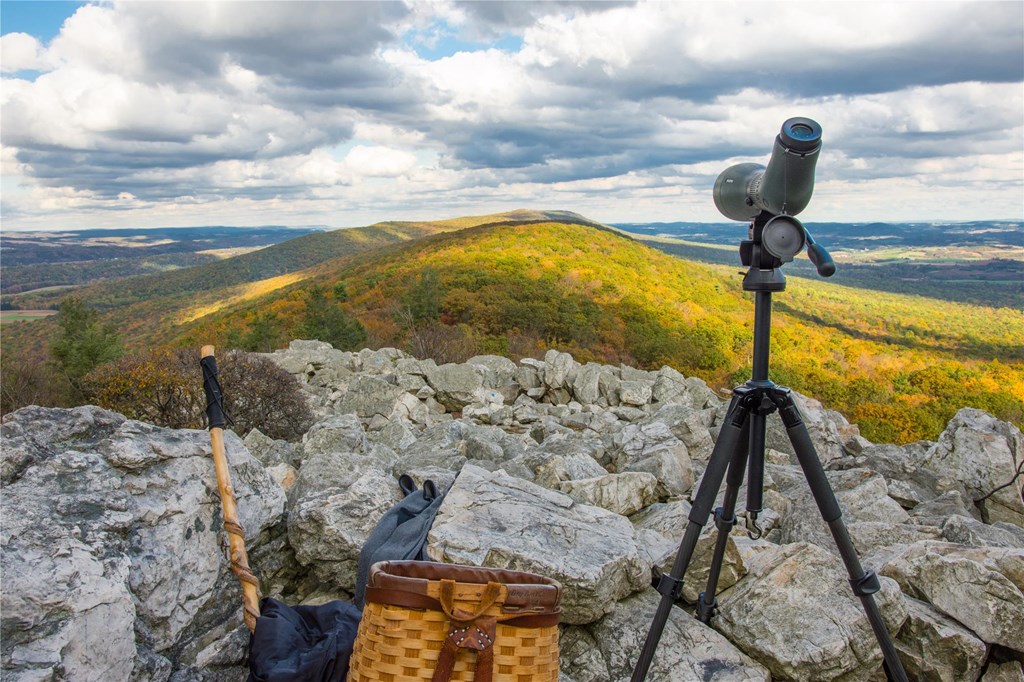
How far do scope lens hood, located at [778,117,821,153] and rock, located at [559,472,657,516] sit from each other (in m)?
3.12

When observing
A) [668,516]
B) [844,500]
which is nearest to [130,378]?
[668,516]

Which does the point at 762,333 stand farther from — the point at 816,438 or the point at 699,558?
the point at 816,438

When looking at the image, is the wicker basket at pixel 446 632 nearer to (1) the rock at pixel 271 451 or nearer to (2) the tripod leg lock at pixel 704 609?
(2) the tripod leg lock at pixel 704 609

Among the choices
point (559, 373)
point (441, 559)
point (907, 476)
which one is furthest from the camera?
point (559, 373)

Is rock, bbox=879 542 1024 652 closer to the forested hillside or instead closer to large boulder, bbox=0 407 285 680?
large boulder, bbox=0 407 285 680

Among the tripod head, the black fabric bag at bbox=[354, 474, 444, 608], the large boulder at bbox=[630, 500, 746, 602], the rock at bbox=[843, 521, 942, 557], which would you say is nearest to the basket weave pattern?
the black fabric bag at bbox=[354, 474, 444, 608]

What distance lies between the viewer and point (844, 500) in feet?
18.2

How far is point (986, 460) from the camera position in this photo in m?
7.24

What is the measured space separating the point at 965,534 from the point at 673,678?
312 centimetres

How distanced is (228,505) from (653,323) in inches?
1359

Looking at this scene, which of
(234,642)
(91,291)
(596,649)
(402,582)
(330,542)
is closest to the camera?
(402,582)

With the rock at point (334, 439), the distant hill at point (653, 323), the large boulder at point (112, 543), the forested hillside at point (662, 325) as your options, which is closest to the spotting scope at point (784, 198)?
the large boulder at point (112, 543)

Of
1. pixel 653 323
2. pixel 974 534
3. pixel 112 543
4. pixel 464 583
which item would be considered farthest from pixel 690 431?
pixel 653 323

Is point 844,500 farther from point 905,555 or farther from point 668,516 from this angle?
point 668,516
